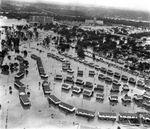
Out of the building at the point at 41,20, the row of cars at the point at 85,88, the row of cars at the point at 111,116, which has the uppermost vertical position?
the building at the point at 41,20

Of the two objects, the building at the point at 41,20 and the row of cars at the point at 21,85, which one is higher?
the building at the point at 41,20

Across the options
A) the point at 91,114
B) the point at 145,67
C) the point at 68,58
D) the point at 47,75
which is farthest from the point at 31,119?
the point at 145,67

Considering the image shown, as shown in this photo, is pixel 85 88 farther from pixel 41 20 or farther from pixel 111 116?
pixel 41 20

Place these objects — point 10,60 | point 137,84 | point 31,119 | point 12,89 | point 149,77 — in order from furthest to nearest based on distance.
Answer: point 10,60
point 149,77
point 137,84
point 12,89
point 31,119

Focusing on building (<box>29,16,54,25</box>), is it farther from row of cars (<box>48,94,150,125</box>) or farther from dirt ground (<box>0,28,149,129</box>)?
row of cars (<box>48,94,150,125</box>)

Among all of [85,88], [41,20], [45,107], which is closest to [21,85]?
[45,107]

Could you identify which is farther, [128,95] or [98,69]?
[98,69]

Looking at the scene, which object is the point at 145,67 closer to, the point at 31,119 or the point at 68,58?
the point at 68,58

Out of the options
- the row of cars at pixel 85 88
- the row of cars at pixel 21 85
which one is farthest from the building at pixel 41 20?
the row of cars at pixel 85 88

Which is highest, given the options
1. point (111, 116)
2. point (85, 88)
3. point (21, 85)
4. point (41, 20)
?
A: point (41, 20)

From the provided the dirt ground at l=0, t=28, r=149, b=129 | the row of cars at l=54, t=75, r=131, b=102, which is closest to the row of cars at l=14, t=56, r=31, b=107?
the dirt ground at l=0, t=28, r=149, b=129

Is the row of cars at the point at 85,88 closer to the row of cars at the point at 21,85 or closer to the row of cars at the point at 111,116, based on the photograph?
the row of cars at the point at 111,116
